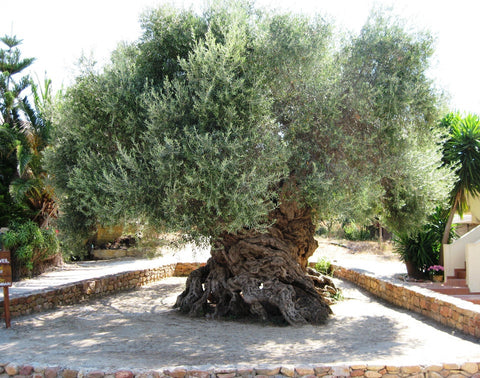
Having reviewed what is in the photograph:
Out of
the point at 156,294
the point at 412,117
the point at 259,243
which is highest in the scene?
the point at 412,117

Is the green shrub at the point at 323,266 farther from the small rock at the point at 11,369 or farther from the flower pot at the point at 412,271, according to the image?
the small rock at the point at 11,369

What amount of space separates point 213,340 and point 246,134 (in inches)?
151

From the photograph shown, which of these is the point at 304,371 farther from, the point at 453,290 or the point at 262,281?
the point at 453,290

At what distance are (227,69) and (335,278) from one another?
34.4 feet

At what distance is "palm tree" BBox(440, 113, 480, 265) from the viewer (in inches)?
549

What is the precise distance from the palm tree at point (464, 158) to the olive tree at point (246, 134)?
3819 millimetres

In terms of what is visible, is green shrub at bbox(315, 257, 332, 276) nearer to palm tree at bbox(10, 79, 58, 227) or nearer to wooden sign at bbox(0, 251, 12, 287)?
palm tree at bbox(10, 79, 58, 227)

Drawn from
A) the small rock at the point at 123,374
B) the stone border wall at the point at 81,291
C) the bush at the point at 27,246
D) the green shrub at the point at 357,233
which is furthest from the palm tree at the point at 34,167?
the green shrub at the point at 357,233

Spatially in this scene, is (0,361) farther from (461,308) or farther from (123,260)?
(123,260)

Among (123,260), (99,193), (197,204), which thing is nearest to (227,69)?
(197,204)

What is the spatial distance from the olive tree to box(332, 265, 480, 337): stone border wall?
2.18m

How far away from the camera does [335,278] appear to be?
16.6 m

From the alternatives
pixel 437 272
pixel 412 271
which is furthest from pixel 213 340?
pixel 412 271

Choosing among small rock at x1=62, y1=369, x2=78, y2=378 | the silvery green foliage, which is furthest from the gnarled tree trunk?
small rock at x1=62, y1=369, x2=78, y2=378
